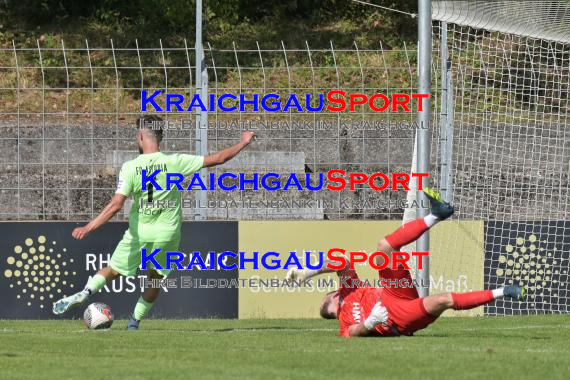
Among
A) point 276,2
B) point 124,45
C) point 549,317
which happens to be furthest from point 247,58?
point 549,317

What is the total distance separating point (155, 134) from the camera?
11.8m

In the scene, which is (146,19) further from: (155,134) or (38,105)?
(155,134)

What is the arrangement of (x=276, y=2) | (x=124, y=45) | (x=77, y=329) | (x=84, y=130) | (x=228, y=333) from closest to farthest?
(x=228, y=333) → (x=77, y=329) → (x=84, y=130) → (x=124, y=45) → (x=276, y=2)

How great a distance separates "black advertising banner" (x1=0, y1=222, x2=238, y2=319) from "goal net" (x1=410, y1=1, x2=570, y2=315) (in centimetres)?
278

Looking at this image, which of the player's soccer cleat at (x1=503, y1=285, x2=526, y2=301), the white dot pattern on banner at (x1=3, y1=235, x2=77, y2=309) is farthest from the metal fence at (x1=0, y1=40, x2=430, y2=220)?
the player's soccer cleat at (x1=503, y1=285, x2=526, y2=301)

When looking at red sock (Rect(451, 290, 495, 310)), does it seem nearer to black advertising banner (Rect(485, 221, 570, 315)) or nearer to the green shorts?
the green shorts

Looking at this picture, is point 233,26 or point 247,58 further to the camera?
point 233,26

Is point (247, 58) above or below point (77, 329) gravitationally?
above

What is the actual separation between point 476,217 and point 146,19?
39.6 ft

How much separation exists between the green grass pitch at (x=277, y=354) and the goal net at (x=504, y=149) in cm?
320

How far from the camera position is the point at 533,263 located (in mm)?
15508

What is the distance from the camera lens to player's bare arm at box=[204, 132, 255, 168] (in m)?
11.1

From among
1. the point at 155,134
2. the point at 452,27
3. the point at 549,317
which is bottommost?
the point at 549,317

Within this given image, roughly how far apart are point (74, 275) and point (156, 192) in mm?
3877
